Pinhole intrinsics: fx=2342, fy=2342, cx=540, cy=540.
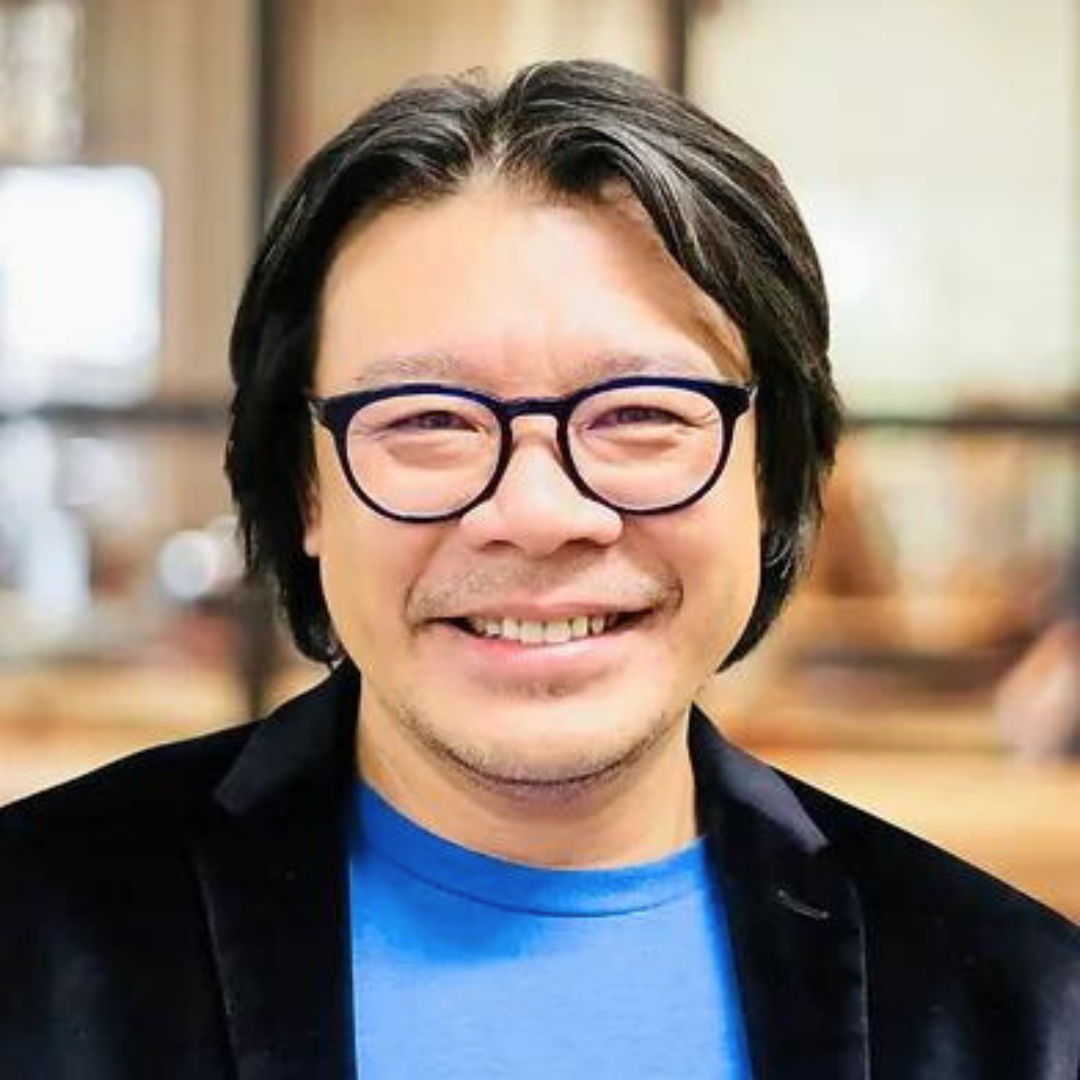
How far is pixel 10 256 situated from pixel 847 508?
1235mm

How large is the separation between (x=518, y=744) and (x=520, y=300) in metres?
0.27

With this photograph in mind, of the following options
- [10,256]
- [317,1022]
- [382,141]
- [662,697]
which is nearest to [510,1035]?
[317,1022]

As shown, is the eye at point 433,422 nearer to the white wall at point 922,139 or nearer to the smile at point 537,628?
the smile at point 537,628

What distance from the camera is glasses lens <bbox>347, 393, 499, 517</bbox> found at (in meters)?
1.42

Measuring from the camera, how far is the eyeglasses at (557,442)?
142 cm

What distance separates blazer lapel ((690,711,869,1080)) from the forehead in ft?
1.03

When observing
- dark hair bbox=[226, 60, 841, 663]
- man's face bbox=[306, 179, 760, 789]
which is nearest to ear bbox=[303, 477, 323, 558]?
dark hair bbox=[226, 60, 841, 663]

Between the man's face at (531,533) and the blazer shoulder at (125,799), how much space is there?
0.17m

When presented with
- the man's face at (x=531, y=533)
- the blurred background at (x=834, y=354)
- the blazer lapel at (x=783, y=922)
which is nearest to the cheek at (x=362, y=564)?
the man's face at (x=531, y=533)

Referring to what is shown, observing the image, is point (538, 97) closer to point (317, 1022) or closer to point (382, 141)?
point (382, 141)

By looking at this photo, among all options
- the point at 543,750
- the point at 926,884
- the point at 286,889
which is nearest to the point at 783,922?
the point at 926,884

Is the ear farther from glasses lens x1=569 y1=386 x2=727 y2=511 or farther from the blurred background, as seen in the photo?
the blurred background

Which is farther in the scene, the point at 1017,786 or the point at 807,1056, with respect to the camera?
the point at 1017,786

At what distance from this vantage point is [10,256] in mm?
3314
